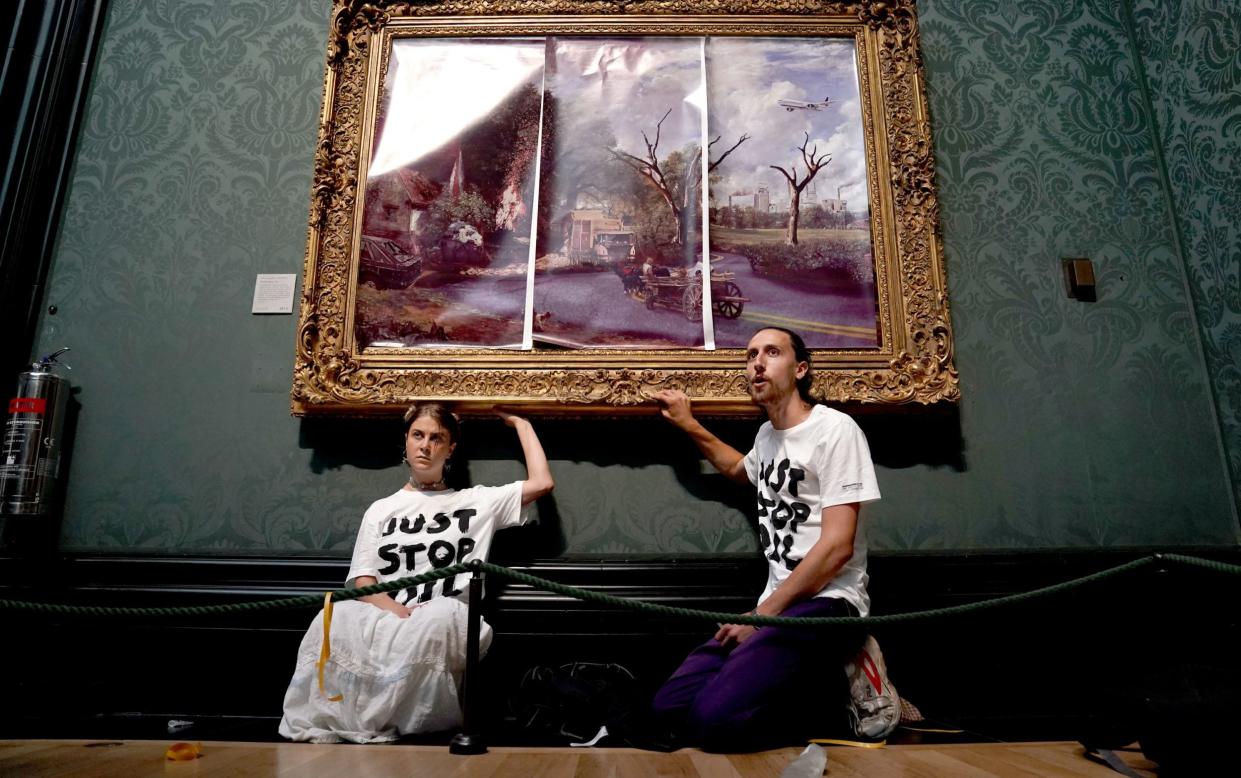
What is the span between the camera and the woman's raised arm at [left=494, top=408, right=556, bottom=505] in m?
2.47

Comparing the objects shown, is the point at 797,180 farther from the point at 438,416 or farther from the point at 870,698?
the point at 870,698

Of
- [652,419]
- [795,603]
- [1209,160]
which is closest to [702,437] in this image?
[652,419]

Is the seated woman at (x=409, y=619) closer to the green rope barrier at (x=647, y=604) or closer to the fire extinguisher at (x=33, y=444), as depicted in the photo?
the green rope barrier at (x=647, y=604)

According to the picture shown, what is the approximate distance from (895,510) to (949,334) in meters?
0.73

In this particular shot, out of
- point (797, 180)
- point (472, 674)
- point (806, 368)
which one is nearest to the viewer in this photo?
point (472, 674)

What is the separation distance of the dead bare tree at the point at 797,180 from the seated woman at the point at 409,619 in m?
1.42

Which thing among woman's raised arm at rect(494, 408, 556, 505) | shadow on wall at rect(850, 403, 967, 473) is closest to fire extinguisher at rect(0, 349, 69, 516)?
woman's raised arm at rect(494, 408, 556, 505)

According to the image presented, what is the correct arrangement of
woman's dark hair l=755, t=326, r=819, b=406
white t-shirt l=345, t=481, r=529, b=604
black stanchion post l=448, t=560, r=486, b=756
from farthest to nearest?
woman's dark hair l=755, t=326, r=819, b=406, white t-shirt l=345, t=481, r=529, b=604, black stanchion post l=448, t=560, r=486, b=756

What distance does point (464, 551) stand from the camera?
2309 mm

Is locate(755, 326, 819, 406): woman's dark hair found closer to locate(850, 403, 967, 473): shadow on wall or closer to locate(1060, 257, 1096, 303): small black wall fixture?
locate(850, 403, 967, 473): shadow on wall

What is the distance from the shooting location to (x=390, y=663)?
2004 mm

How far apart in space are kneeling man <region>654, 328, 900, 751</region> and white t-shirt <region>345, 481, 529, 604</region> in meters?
0.77

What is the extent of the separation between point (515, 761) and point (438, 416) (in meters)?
1.23

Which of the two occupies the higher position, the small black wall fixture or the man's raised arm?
the small black wall fixture
